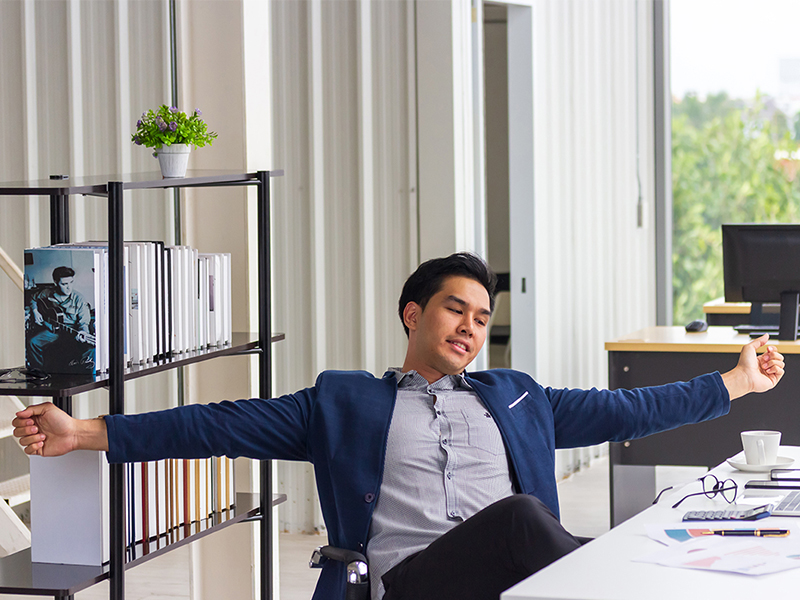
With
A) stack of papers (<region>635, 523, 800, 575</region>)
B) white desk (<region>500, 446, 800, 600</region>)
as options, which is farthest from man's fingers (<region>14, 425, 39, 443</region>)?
stack of papers (<region>635, 523, 800, 575</region>)

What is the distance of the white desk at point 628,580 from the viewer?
4.73 ft

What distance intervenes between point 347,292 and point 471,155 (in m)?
0.82

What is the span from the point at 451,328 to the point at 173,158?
85 cm

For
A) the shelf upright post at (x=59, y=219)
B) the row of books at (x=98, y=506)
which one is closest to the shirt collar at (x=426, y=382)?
the row of books at (x=98, y=506)

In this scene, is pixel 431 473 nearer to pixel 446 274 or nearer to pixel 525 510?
pixel 525 510

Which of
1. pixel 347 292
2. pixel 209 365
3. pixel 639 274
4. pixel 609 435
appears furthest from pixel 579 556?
pixel 639 274

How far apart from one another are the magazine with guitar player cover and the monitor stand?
286 cm

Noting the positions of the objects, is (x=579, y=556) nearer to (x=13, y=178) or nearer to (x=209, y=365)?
(x=209, y=365)

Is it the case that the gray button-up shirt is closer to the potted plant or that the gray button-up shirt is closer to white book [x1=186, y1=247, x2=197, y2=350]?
white book [x1=186, y1=247, x2=197, y2=350]

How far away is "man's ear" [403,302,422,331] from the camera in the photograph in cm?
245

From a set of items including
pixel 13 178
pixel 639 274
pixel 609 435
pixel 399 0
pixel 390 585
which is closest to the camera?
pixel 390 585

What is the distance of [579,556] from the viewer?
1641 millimetres

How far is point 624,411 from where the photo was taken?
95.2 inches

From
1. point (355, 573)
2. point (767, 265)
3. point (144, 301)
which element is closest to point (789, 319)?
point (767, 265)
